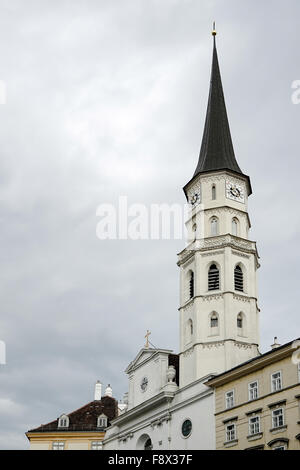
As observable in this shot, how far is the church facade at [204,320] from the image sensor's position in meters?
51.5

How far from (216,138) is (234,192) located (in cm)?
628

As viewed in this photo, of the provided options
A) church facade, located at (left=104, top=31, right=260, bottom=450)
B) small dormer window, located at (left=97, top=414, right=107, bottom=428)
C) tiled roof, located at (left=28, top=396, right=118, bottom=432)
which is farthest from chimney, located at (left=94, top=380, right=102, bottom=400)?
church facade, located at (left=104, top=31, right=260, bottom=450)

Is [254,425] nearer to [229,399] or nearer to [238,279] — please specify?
[229,399]

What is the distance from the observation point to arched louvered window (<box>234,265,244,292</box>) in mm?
55688

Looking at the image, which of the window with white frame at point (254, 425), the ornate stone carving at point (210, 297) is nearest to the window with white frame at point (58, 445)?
the ornate stone carving at point (210, 297)

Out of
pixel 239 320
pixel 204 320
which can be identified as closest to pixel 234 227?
pixel 239 320

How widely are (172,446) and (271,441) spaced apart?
1389cm

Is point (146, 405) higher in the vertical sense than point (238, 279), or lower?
lower

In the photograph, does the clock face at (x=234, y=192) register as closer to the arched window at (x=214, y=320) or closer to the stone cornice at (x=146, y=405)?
the arched window at (x=214, y=320)

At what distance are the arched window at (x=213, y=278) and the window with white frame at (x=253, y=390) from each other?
12.7 metres

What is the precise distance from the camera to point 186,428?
167 ft

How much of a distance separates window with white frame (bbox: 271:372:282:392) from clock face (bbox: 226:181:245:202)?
2107 cm

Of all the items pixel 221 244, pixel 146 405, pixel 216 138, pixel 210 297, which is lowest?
pixel 146 405
